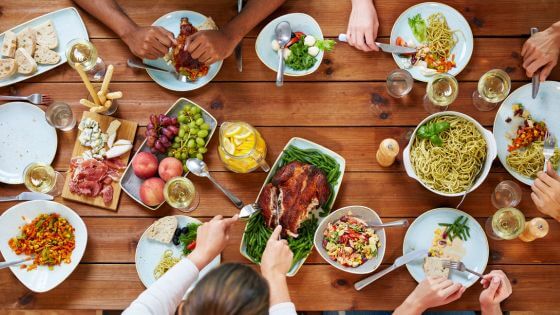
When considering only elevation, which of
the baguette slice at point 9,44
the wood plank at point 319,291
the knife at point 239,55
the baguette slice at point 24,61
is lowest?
the wood plank at point 319,291

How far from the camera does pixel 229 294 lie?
1.47 metres

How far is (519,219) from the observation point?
6.89ft

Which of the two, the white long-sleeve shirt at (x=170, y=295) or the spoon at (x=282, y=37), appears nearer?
the white long-sleeve shirt at (x=170, y=295)

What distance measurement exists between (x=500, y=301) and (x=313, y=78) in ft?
4.47

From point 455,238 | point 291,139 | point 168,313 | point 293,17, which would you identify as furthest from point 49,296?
point 455,238

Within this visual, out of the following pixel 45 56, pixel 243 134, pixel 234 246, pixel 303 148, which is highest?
pixel 45 56

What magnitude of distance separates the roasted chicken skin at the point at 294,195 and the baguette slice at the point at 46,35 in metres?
1.33

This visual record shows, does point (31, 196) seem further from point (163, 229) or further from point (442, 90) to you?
point (442, 90)

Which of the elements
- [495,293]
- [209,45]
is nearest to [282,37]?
[209,45]

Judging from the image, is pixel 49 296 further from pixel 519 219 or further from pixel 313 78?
pixel 519 219

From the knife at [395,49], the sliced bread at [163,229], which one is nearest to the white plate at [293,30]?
the knife at [395,49]

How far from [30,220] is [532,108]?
2490mm

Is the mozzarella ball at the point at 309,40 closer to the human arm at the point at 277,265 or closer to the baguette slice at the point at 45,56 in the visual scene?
the human arm at the point at 277,265

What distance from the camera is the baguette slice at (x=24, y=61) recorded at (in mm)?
2318
